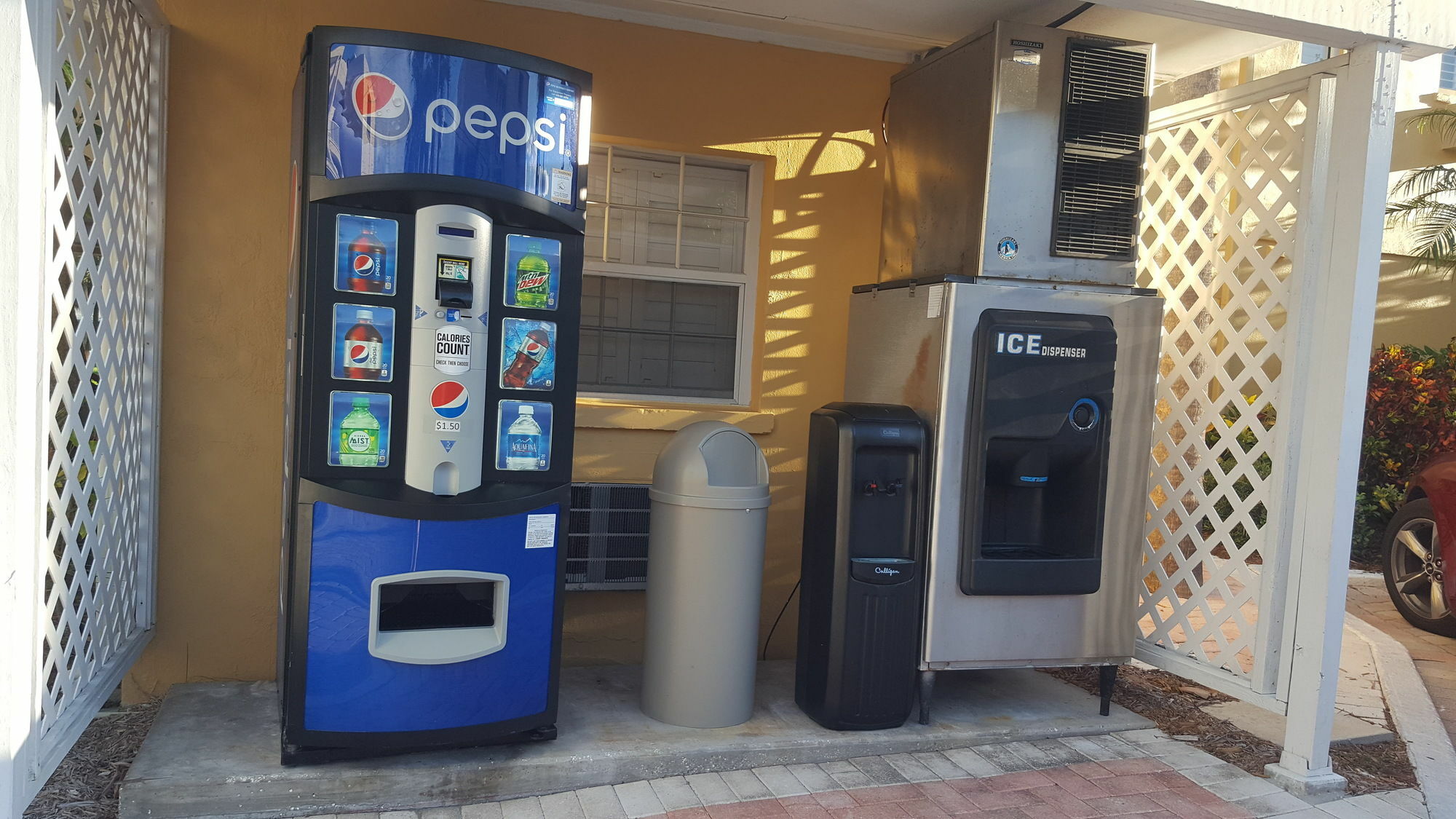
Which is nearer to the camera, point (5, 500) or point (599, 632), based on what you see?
point (5, 500)

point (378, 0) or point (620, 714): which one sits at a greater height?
point (378, 0)

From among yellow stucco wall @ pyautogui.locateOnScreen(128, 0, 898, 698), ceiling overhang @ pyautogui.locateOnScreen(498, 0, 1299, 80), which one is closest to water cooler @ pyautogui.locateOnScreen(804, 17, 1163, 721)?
ceiling overhang @ pyautogui.locateOnScreen(498, 0, 1299, 80)

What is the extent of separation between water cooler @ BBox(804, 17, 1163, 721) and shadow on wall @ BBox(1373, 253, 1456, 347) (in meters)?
7.44

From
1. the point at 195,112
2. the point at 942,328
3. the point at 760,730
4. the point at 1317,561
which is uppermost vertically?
the point at 195,112

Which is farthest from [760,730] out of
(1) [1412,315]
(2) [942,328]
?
(1) [1412,315]

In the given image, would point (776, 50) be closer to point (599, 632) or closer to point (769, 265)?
point (769, 265)

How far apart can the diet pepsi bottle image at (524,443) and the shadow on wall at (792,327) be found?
3.58 feet

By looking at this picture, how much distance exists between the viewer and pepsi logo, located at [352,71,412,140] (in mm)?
2785

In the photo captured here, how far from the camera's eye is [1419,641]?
17.6 ft

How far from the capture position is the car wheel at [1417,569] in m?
5.44

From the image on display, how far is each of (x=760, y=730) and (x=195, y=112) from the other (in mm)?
3013

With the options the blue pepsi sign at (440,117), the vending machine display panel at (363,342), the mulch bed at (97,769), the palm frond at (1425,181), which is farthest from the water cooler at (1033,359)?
the palm frond at (1425,181)

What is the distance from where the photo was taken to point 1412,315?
965 cm

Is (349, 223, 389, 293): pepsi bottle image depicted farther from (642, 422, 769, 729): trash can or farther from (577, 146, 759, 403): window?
(577, 146, 759, 403): window
